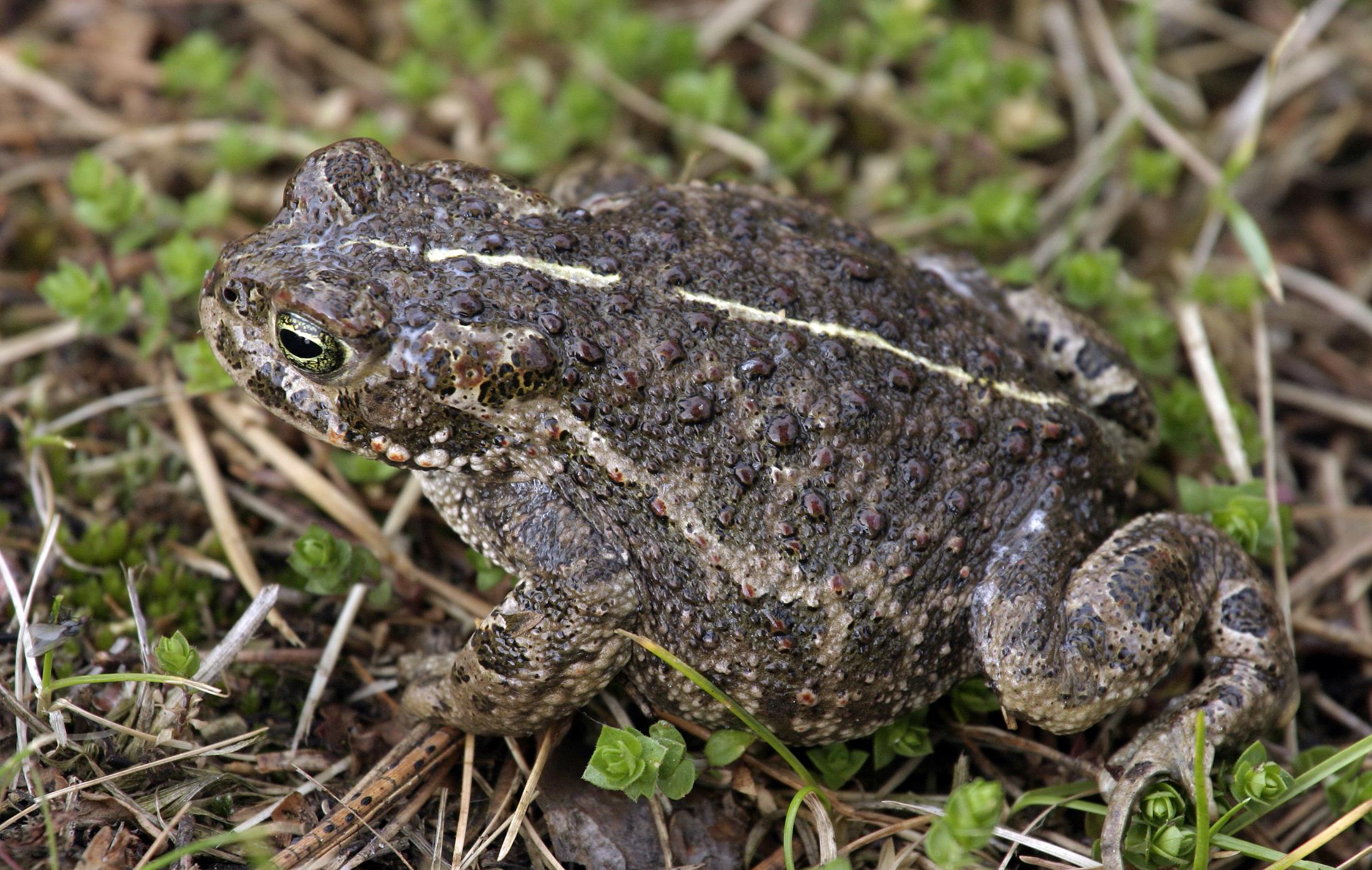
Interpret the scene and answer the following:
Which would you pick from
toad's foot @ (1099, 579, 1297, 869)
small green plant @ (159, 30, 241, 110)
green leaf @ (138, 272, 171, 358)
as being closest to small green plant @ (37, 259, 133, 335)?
green leaf @ (138, 272, 171, 358)

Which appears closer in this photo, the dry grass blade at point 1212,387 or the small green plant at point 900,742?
the small green plant at point 900,742

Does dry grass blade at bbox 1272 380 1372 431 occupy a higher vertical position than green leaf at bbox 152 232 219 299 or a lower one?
higher

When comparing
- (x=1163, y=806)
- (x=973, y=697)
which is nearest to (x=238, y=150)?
(x=973, y=697)

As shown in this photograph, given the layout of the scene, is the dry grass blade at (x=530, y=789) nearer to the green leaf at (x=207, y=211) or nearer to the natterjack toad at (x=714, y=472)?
the natterjack toad at (x=714, y=472)

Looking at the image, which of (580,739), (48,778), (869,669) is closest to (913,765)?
(869,669)

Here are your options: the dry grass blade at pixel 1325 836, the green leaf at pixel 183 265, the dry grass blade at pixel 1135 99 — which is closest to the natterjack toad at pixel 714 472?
the dry grass blade at pixel 1325 836

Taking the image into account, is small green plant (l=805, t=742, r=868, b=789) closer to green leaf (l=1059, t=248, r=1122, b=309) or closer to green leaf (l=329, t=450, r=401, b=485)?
green leaf (l=329, t=450, r=401, b=485)

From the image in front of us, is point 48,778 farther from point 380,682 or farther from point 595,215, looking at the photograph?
point 595,215
